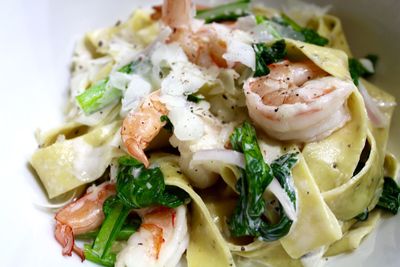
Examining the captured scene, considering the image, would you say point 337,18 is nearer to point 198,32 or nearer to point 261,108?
point 198,32

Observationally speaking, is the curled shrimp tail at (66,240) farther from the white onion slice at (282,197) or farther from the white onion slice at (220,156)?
the white onion slice at (282,197)

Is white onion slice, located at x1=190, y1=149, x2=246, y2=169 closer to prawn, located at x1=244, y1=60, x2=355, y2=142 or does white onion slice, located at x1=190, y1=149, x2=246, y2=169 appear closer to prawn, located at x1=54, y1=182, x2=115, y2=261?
prawn, located at x1=244, y1=60, x2=355, y2=142

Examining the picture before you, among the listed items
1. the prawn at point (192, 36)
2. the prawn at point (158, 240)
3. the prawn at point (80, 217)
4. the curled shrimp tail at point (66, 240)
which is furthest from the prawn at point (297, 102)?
the curled shrimp tail at point (66, 240)

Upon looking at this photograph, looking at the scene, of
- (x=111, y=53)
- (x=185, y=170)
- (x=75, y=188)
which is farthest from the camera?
(x=111, y=53)

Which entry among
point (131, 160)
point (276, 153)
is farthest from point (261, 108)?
point (131, 160)

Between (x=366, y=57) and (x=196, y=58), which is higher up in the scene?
(x=196, y=58)

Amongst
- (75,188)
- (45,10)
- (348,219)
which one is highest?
(45,10)

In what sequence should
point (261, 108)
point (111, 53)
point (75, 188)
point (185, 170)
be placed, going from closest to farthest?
point (261, 108)
point (185, 170)
point (75, 188)
point (111, 53)
